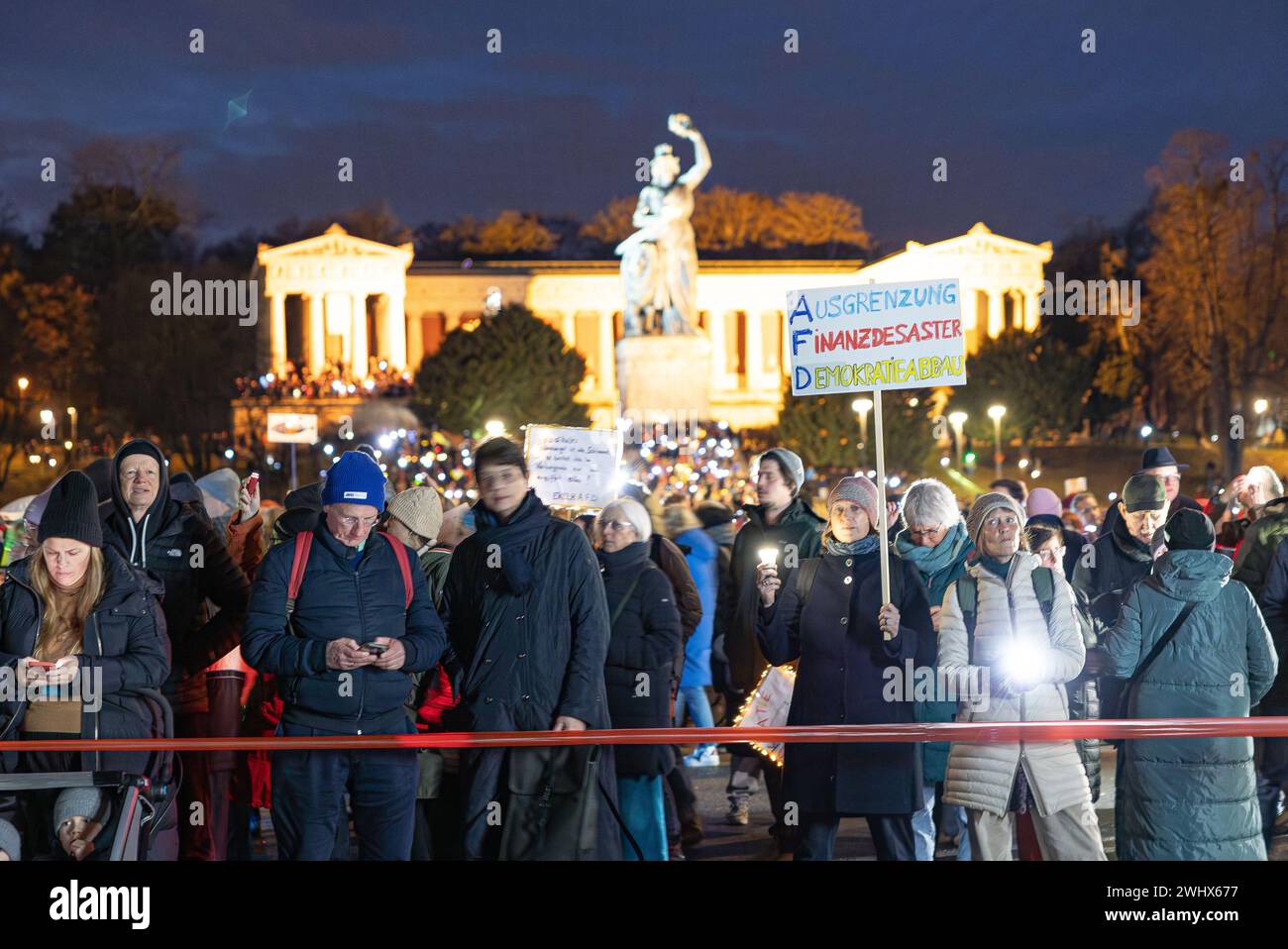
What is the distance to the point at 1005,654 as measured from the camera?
6965 mm

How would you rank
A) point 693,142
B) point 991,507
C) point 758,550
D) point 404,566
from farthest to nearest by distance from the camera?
1. point 693,142
2. point 758,550
3. point 991,507
4. point 404,566

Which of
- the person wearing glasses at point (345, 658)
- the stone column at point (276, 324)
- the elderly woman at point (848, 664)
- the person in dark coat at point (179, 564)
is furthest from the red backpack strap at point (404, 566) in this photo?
the stone column at point (276, 324)

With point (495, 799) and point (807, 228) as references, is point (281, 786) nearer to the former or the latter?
point (495, 799)

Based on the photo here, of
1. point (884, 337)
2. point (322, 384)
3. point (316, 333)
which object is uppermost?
point (316, 333)

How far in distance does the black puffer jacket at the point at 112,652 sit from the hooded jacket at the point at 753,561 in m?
2.81

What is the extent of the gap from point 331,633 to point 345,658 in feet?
0.57

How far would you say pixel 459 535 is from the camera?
973cm

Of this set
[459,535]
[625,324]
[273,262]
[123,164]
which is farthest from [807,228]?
[459,535]

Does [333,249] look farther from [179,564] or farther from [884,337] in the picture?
[179,564]

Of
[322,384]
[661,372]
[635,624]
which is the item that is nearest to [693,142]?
[661,372]

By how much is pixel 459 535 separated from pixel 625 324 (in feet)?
116
